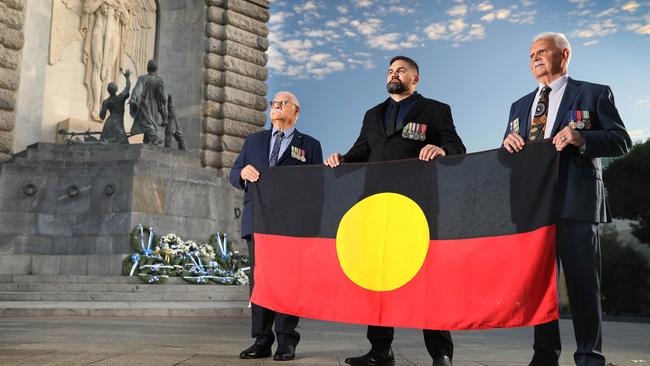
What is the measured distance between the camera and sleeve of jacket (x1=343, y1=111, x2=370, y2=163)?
4.48m

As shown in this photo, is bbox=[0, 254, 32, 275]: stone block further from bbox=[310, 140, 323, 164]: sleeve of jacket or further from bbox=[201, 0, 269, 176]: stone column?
bbox=[310, 140, 323, 164]: sleeve of jacket

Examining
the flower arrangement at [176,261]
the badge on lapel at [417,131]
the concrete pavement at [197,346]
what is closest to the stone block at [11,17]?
the flower arrangement at [176,261]

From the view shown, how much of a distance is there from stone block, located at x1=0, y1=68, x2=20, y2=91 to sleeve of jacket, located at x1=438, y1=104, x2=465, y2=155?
1432 centimetres

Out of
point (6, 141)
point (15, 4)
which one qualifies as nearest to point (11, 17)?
point (15, 4)

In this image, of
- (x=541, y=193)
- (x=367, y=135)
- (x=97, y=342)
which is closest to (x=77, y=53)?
(x=97, y=342)

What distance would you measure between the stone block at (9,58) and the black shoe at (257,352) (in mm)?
13796

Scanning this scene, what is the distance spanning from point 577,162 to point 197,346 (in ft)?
10.8

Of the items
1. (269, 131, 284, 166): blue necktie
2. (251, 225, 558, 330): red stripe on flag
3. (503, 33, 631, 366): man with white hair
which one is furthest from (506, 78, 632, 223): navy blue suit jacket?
(269, 131, 284, 166): blue necktie

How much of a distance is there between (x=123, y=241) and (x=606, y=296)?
2906 cm

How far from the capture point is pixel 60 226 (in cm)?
1327

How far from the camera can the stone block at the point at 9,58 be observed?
603 inches

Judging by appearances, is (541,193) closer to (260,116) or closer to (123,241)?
(123,241)

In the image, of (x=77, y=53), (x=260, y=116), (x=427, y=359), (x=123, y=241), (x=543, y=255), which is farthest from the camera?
(x=260, y=116)

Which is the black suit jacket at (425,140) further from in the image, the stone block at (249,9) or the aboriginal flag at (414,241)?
the stone block at (249,9)
